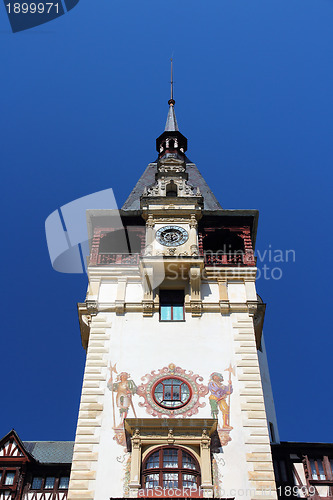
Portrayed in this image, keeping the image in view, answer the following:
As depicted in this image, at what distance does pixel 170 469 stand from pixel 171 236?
11.5 meters

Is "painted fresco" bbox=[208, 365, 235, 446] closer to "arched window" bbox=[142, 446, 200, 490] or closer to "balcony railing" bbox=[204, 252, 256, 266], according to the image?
"arched window" bbox=[142, 446, 200, 490]

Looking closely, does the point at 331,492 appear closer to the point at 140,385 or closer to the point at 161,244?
the point at 140,385

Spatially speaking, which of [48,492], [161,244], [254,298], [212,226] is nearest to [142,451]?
[48,492]

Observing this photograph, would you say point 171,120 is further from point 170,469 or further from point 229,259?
point 170,469

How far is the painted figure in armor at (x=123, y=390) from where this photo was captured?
20469mm

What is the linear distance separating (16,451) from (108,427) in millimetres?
4769

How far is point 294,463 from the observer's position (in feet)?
70.6

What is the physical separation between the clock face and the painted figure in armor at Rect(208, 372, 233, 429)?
7298 mm

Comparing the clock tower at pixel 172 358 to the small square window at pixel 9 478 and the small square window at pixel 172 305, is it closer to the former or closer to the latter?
the small square window at pixel 172 305

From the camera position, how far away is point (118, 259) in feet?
87.3

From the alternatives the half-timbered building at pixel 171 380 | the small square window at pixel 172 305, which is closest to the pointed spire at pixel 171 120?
the half-timbered building at pixel 171 380

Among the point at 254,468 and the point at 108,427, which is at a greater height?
the point at 108,427

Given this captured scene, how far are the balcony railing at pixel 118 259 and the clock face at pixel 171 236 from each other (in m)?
1.41

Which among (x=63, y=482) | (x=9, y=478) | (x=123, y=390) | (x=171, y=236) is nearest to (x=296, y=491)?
(x=123, y=390)
